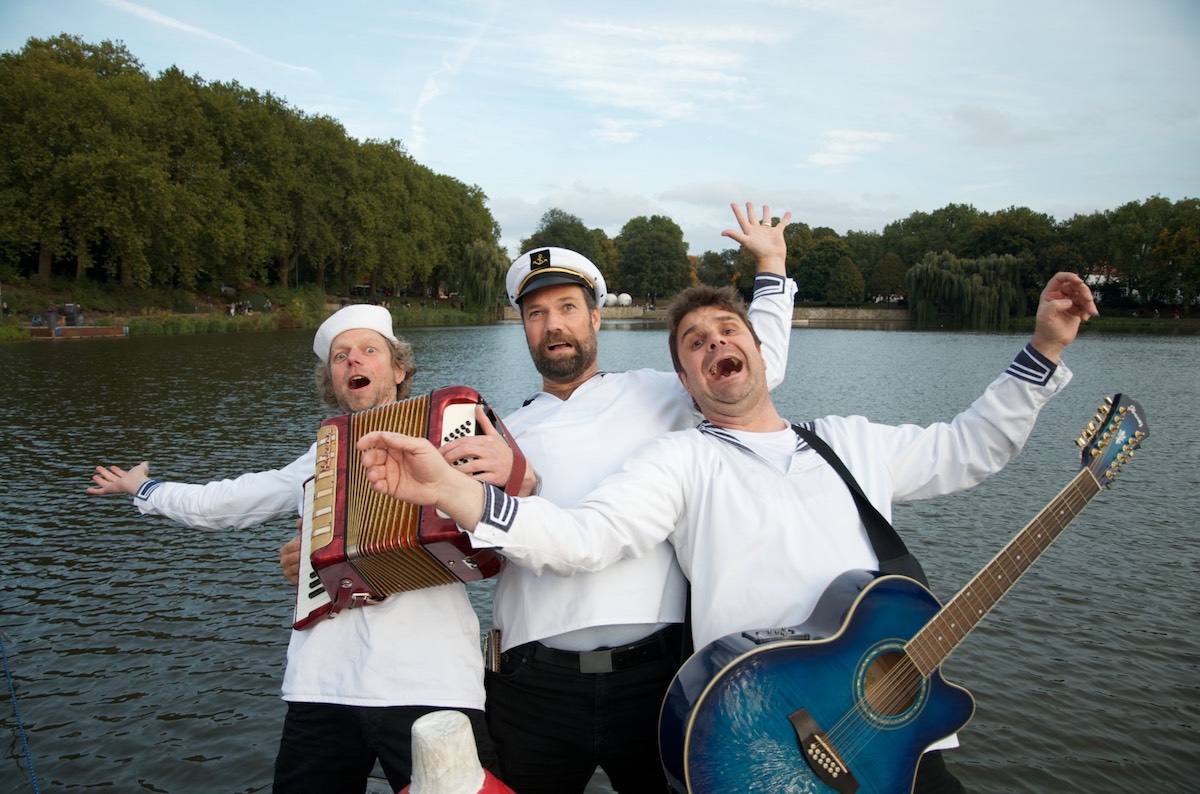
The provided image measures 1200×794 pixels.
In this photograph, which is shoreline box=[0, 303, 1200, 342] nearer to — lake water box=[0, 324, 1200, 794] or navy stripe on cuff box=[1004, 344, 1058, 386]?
Result: lake water box=[0, 324, 1200, 794]

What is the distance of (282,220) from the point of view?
6053cm

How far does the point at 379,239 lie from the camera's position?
237ft

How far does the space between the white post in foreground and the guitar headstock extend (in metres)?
2.67

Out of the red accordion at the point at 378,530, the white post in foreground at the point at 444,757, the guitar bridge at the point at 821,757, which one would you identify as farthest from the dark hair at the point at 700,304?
the white post in foreground at the point at 444,757

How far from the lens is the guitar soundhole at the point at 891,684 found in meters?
2.88

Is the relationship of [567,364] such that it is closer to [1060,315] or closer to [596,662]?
[596,662]

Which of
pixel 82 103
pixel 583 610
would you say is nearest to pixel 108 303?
pixel 82 103

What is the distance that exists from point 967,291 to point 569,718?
74273mm

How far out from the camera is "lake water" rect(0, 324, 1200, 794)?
20.3ft

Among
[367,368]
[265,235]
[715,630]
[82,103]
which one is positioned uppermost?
[82,103]

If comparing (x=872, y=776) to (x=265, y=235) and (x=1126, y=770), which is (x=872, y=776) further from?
(x=265, y=235)

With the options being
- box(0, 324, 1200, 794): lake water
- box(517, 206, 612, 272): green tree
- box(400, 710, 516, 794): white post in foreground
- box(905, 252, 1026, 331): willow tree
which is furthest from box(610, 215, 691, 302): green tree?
box(400, 710, 516, 794): white post in foreground

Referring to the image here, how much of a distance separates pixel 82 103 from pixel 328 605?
177ft

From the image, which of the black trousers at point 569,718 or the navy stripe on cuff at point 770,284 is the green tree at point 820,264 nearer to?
the navy stripe on cuff at point 770,284
